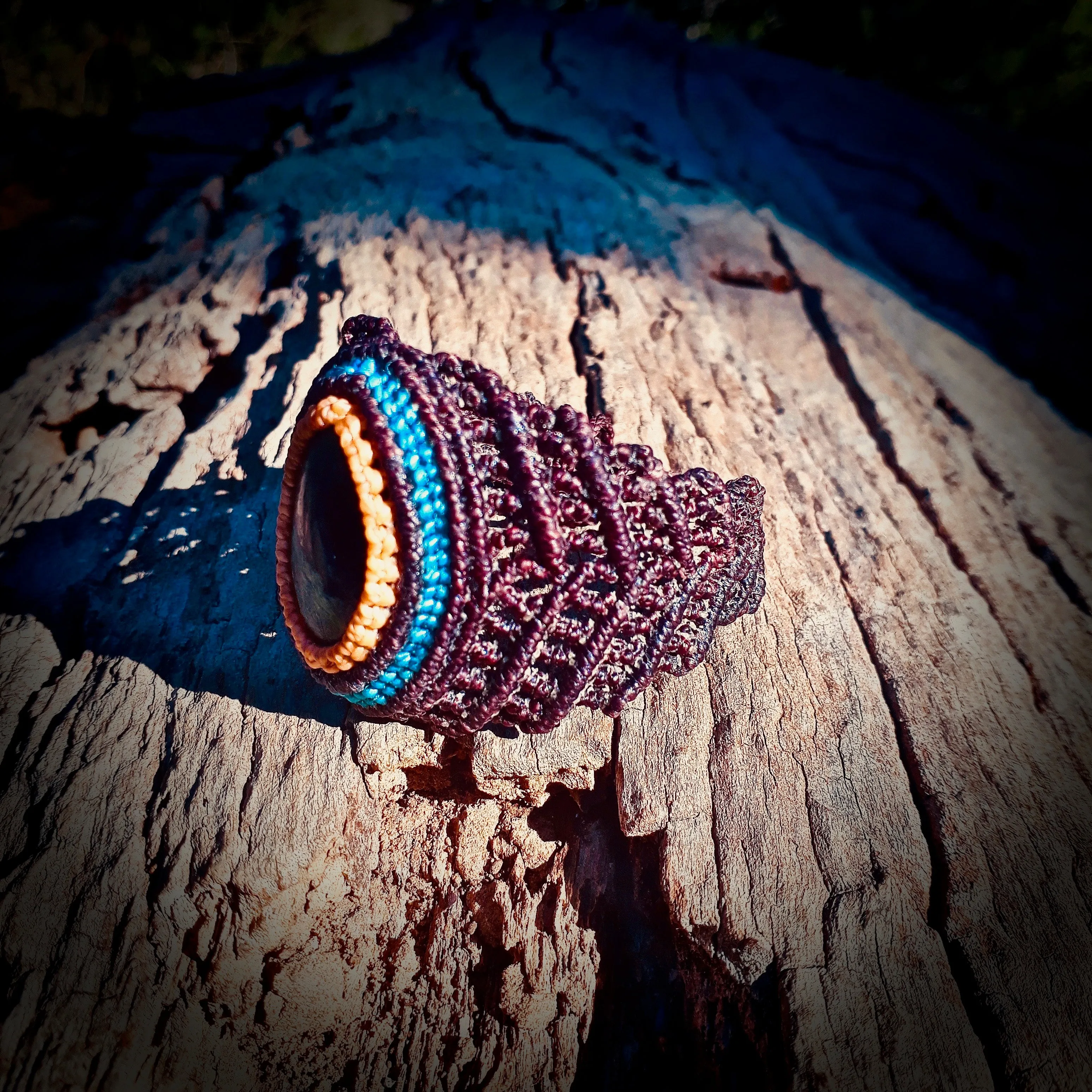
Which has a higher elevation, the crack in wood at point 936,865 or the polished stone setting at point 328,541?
the polished stone setting at point 328,541

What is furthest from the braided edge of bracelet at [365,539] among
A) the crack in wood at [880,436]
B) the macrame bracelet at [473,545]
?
the crack in wood at [880,436]

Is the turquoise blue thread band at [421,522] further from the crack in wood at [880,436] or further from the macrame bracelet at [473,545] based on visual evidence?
the crack in wood at [880,436]

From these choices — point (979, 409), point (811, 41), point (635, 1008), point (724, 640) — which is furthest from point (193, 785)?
point (811, 41)

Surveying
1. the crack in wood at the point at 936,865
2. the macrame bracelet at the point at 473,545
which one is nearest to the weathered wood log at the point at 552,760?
the crack in wood at the point at 936,865

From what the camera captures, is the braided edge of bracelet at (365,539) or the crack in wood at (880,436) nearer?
the braided edge of bracelet at (365,539)

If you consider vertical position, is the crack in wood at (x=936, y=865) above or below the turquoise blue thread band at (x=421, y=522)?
below

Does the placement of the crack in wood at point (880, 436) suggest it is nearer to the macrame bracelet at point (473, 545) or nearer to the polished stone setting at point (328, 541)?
the macrame bracelet at point (473, 545)

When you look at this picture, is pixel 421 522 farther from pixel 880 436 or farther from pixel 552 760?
pixel 880 436
